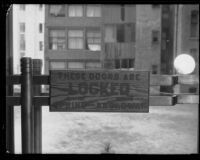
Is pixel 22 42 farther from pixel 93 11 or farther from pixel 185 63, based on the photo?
pixel 185 63

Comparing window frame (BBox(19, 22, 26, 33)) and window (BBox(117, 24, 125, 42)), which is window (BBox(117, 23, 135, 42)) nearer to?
window (BBox(117, 24, 125, 42))

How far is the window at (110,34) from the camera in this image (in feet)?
61.3

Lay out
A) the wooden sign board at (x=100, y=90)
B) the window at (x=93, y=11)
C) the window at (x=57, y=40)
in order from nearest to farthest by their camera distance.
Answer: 1. the wooden sign board at (x=100, y=90)
2. the window at (x=93, y=11)
3. the window at (x=57, y=40)

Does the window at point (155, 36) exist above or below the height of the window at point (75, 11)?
below

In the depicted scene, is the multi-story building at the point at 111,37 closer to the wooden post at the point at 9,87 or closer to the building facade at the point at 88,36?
the building facade at the point at 88,36

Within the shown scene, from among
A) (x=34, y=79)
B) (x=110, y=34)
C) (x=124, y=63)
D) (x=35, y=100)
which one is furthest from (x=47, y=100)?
(x=110, y=34)

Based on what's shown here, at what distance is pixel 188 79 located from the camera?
103 inches

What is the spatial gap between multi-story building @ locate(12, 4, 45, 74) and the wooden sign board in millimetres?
22139

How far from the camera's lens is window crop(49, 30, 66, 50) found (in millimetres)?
19047

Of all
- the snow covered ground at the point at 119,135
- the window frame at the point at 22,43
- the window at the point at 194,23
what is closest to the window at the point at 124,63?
the window at the point at 194,23

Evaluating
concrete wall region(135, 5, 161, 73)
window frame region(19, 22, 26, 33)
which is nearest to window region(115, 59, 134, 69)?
concrete wall region(135, 5, 161, 73)

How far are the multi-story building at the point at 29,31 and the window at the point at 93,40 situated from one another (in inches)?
275

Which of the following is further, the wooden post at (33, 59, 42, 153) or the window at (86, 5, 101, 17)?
the window at (86, 5, 101, 17)
